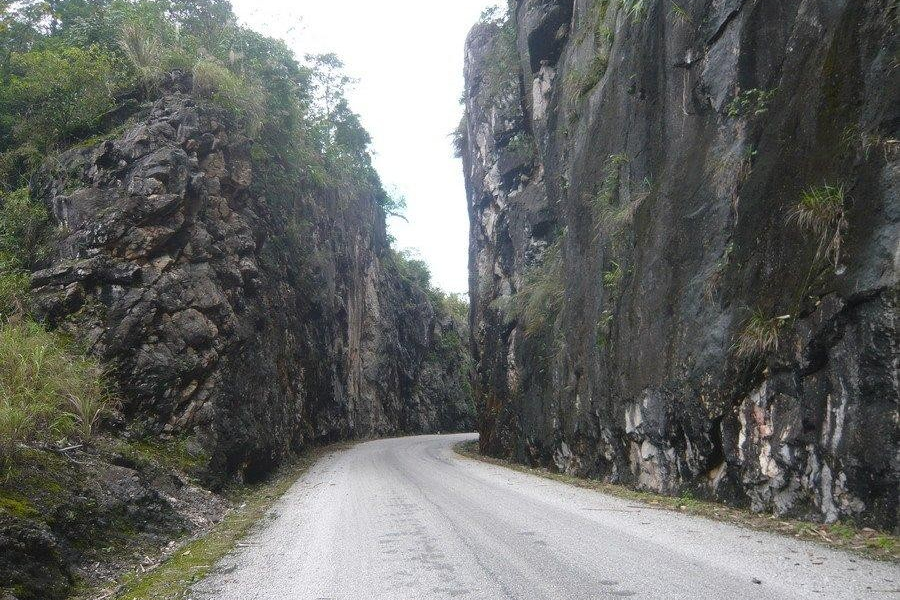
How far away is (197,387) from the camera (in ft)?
36.2

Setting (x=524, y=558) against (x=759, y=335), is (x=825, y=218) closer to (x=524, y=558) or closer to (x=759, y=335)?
(x=759, y=335)

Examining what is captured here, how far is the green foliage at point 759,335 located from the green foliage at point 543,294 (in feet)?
24.1

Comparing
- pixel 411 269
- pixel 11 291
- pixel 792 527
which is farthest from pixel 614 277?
pixel 411 269

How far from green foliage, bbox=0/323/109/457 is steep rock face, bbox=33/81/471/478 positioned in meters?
0.78

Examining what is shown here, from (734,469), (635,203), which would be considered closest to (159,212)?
(635,203)

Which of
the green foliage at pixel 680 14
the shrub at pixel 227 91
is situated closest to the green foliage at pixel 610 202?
the green foliage at pixel 680 14

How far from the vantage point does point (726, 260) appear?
25.0 feet

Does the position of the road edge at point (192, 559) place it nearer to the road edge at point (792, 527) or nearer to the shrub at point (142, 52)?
the road edge at point (792, 527)

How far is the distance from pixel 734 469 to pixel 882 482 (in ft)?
7.31

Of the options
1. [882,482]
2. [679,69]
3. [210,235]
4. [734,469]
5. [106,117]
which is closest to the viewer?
[882,482]

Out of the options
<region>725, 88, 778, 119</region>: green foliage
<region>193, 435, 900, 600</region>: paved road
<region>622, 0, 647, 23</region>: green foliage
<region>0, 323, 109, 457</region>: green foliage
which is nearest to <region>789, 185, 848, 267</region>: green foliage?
<region>725, 88, 778, 119</region>: green foliage

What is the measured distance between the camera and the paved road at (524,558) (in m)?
4.02

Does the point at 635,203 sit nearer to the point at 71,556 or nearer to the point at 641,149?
the point at 641,149

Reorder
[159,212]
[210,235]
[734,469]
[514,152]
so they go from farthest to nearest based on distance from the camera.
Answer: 1. [514,152]
2. [210,235]
3. [159,212]
4. [734,469]
